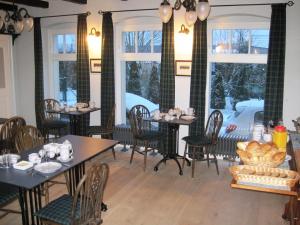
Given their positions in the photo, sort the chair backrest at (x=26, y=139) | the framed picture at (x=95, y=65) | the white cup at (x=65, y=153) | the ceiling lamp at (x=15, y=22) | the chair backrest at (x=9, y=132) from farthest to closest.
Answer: the framed picture at (x=95, y=65) < the chair backrest at (x=9, y=132) < the ceiling lamp at (x=15, y=22) < the chair backrest at (x=26, y=139) < the white cup at (x=65, y=153)

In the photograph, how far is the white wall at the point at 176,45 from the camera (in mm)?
4682

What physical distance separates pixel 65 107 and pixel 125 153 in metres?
1.33

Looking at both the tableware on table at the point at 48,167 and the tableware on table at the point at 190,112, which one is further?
the tableware on table at the point at 190,112

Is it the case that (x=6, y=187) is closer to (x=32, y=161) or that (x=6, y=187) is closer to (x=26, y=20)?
(x=32, y=161)

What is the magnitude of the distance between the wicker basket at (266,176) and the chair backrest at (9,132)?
3.03 meters

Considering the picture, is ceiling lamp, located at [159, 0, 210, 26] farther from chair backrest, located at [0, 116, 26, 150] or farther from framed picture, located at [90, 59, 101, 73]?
framed picture, located at [90, 59, 101, 73]

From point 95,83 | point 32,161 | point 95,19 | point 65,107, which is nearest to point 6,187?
Result: point 32,161

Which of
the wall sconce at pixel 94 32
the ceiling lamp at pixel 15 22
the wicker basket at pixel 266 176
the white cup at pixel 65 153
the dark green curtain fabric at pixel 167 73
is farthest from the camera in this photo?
the wall sconce at pixel 94 32

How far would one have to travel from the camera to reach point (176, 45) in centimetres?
529

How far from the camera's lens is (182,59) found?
529 cm

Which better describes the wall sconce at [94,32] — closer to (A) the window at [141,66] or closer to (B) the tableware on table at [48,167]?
(A) the window at [141,66]

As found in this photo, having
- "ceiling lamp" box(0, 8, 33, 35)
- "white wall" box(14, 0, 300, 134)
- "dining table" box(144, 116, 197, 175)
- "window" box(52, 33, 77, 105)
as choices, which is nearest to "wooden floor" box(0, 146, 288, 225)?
"dining table" box(144, 116, 197, 175)

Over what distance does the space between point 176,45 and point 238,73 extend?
113 centimetres

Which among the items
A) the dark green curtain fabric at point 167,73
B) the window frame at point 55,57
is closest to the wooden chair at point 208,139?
the dark green curtain fabric at point 167,73
